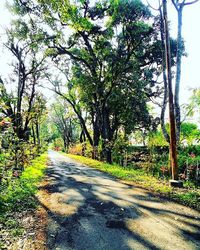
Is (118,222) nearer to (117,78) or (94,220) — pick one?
(94,220)

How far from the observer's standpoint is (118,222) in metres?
5.81

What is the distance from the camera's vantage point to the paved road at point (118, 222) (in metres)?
4.68

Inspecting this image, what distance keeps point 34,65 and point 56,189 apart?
47.3 feet

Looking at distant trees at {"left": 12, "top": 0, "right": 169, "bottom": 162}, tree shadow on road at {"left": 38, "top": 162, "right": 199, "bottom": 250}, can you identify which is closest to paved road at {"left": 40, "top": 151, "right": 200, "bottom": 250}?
tree shadow on road at {"left": 38, "top": 162, "right": 199, "bottom": 250}

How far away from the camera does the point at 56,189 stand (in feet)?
32.7

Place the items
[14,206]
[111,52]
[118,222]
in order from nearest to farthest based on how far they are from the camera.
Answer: [118,222]
[14,206]
[111,52]

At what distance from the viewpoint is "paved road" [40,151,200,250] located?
468 cm

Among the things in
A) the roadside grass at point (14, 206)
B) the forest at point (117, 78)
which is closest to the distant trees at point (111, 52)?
the forest at point (117, 78)

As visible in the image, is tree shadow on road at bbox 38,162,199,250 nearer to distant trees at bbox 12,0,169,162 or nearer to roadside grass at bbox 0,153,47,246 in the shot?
roadside grass at bbox 0,153,47,246

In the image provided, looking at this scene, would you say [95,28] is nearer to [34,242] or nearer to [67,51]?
[67,51]

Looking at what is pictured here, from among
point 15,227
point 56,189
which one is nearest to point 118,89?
point 56,189

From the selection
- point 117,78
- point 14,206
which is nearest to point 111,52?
point 117,78

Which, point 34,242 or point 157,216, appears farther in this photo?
point 157,216

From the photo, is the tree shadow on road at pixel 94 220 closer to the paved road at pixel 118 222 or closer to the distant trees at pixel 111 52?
the paved road at pixel 118 222
